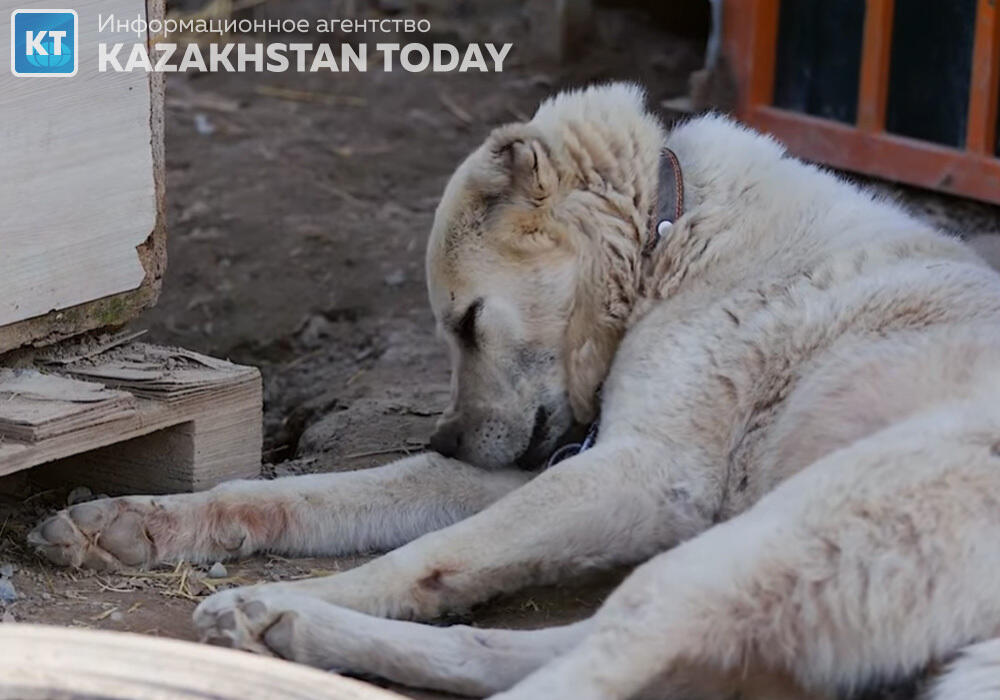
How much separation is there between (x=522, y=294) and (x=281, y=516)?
0.79 meters

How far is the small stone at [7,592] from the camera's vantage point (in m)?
3.36

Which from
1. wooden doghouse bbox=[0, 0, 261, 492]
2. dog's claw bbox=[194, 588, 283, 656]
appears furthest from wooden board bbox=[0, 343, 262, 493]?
dog's claw bbox=[194, 588, 283, 656]

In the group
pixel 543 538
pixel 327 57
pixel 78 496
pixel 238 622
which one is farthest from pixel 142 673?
pixel 327 57

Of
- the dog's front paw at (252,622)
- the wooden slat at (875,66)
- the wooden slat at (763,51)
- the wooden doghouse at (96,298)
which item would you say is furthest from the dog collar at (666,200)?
the wooden slat at (763,51)

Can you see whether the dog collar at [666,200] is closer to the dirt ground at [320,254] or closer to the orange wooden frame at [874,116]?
the dirt ground at [320,254]

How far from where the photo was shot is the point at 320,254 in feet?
20.0

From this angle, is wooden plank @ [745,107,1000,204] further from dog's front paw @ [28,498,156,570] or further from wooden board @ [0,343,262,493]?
dog's front paw @ [28,498,156,570]

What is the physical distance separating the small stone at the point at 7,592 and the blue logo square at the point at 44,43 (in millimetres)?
→ 1137

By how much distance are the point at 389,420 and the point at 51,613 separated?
152 centimetres

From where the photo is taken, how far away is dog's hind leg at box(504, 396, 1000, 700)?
9.00ft

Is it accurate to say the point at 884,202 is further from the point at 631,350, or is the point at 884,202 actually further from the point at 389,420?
the point at 389,420

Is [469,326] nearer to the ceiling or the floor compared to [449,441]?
nearer to the ceiling

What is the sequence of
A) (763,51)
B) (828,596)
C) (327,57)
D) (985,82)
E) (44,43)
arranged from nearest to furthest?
(828,596), (44,43), (985,82), (763,51), (327,57)

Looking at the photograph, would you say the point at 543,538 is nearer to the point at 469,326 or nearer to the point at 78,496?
the point at 469,326
